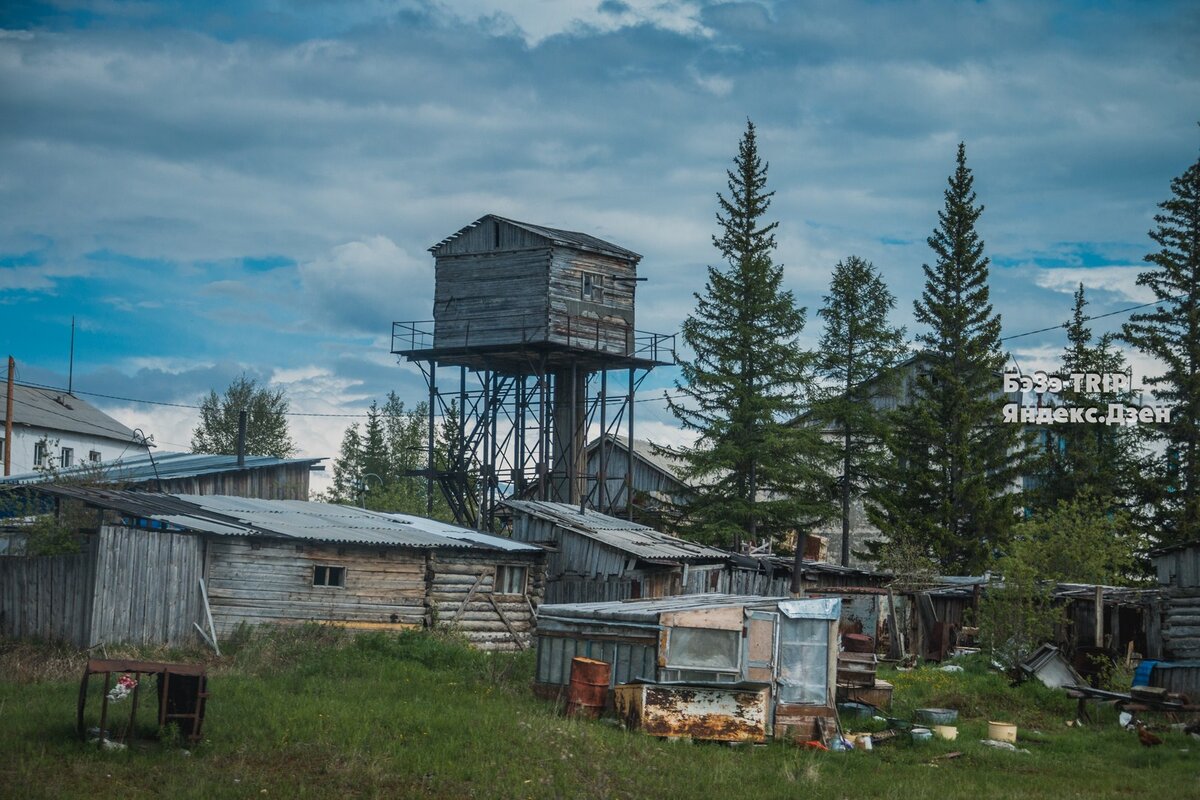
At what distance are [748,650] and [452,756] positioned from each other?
5933mm

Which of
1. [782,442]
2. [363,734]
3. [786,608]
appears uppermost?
[782,442]

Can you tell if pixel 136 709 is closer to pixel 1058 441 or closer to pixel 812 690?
pixel 812 690

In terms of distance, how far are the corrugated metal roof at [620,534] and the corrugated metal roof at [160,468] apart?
11953 mm

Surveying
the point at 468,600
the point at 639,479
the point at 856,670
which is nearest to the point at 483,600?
the point at 468,600

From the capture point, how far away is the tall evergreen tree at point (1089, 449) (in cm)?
4997

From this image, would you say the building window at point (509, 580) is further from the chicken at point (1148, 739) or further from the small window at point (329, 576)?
the chicken at point (1148, 739)

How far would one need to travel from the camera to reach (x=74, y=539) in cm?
3062

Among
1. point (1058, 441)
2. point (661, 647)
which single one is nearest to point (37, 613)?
point (661, 647)

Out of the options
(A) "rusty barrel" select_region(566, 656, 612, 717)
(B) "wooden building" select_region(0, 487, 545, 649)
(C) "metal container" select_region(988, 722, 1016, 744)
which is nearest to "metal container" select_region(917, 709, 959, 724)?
(C) "metal container" select_region(988, 722, 1016, 744)

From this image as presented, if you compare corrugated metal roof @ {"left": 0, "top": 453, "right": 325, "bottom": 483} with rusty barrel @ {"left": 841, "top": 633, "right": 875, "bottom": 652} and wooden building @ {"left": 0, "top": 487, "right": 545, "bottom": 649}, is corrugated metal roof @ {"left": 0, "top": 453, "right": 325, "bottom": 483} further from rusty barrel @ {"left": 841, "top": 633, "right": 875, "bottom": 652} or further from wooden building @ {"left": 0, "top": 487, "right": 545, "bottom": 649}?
rusty barrel @ {"left": 841, "top": 633, "right": 875, "bottom": 652}

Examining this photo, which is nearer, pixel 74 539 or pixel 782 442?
pixel 74 539

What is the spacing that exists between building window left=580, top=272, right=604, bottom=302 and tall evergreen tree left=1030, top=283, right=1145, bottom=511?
17.7 meters

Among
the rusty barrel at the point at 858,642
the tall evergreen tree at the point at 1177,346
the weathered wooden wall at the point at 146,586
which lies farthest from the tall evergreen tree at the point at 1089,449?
the weathered wooden wall at the point at 146,586

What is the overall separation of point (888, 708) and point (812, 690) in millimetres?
3356
